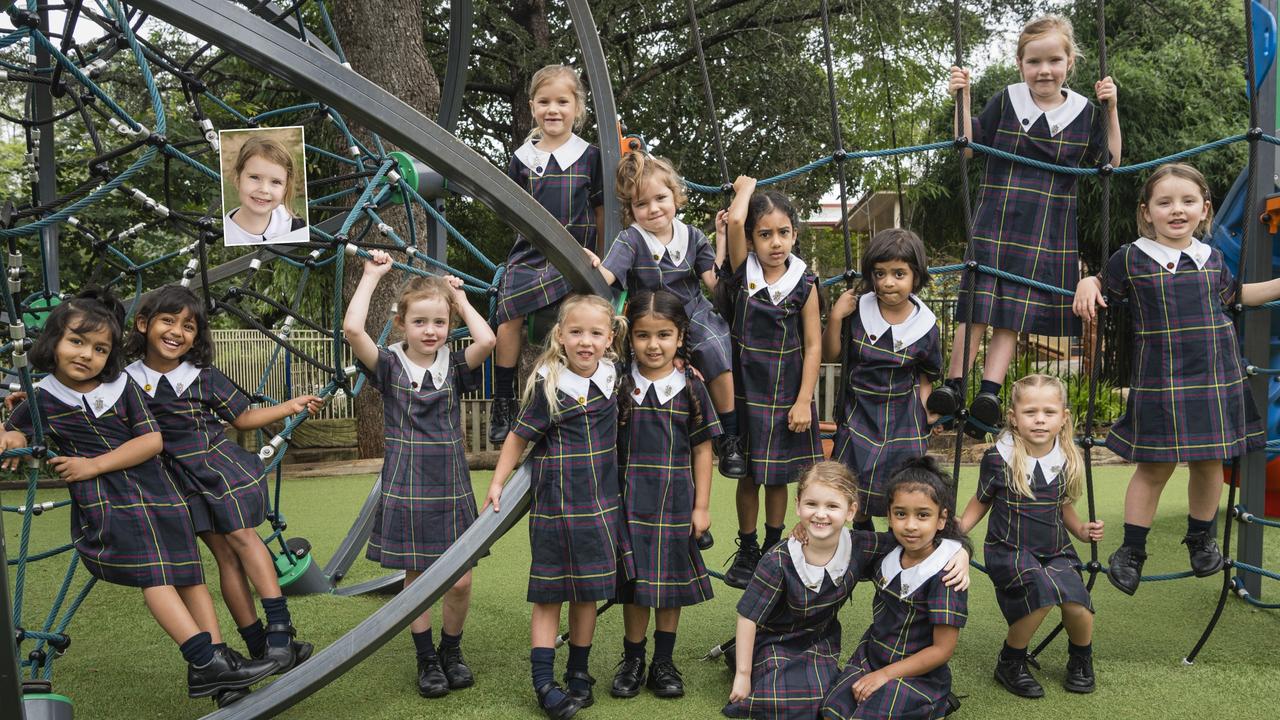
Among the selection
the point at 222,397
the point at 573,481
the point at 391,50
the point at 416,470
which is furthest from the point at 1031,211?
the point at 391,50

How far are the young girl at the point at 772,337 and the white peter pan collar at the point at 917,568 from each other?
394 mm

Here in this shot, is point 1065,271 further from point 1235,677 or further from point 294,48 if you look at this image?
point 294,48

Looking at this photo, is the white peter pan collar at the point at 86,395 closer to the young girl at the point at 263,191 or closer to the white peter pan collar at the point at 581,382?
the young girl at the point at 263,191

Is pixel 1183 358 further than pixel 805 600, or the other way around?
pixel 1183 358

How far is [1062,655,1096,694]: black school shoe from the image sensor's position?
273 cm

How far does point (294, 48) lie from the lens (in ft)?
7.25

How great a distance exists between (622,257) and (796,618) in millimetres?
1103

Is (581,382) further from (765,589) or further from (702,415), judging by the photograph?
(765,589)

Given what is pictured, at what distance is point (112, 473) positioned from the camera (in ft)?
8.27

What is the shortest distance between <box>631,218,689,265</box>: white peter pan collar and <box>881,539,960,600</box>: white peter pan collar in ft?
3.40

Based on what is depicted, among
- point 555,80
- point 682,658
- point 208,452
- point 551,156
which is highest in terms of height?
point 555,80

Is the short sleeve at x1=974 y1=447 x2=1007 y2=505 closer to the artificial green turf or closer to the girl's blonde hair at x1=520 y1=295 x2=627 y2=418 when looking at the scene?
the artificial green turf

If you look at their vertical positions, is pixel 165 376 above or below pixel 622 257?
below

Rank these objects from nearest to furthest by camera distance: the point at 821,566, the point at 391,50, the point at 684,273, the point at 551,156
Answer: the point at 821,566 → the point at 684,273 → the point at 551,156 → the point at 391,50
